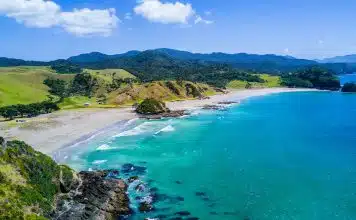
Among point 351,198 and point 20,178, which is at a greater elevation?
point 20,178

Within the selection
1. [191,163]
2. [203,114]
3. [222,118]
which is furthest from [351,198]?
[203,114]

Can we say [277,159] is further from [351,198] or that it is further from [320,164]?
[351,198]

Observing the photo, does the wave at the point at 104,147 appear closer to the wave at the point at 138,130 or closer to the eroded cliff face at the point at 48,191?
the wave at the point at 138,130

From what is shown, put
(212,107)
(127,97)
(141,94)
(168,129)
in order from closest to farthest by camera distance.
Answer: (168,129) → (212,107) → (127,97) → (141,94)

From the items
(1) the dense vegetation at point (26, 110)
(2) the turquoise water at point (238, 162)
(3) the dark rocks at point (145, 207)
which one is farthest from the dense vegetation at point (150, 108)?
(3) the dark rocks at point (145, 207)

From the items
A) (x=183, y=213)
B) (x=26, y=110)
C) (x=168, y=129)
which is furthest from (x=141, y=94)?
(x=183, y=213)

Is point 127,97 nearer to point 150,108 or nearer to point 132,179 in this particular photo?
point 150,108
